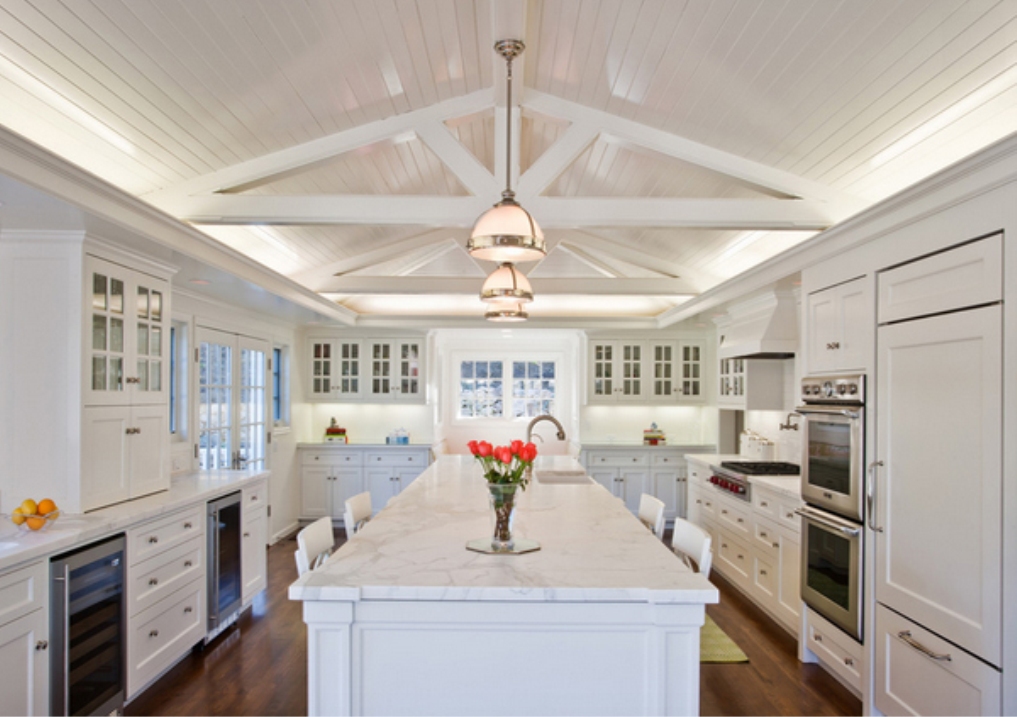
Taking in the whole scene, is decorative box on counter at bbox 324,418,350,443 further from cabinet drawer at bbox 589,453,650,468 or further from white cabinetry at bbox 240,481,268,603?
cabinet drawer at bbox 589,453,650,468

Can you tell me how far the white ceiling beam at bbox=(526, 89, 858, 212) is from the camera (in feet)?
11.5

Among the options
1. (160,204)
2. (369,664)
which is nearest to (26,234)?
(160,204)

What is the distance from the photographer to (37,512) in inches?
105

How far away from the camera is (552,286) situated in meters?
5.98

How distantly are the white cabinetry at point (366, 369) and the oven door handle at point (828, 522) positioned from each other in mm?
4847

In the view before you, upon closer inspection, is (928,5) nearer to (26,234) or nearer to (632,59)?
(632,59)

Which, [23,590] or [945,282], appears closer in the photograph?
[23,590]

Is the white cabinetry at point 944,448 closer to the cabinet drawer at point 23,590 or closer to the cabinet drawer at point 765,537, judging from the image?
the cabinet drawer at point 765,537

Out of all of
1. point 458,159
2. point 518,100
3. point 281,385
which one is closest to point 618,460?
point 281,385

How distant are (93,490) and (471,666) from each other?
2.17m

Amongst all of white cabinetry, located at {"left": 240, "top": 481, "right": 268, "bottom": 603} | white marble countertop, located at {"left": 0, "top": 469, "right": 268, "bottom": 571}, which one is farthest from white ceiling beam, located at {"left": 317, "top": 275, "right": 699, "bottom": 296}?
white marble countertop, located at {"left": 0, "top": 469, "right": 268, "bottom": 571}

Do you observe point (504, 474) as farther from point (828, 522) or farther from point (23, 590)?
point (828, 522)

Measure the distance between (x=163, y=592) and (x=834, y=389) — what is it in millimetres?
3690

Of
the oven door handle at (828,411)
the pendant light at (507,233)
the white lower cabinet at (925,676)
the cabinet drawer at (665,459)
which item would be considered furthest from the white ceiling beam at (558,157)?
the cabinet drawer at (665,459)
